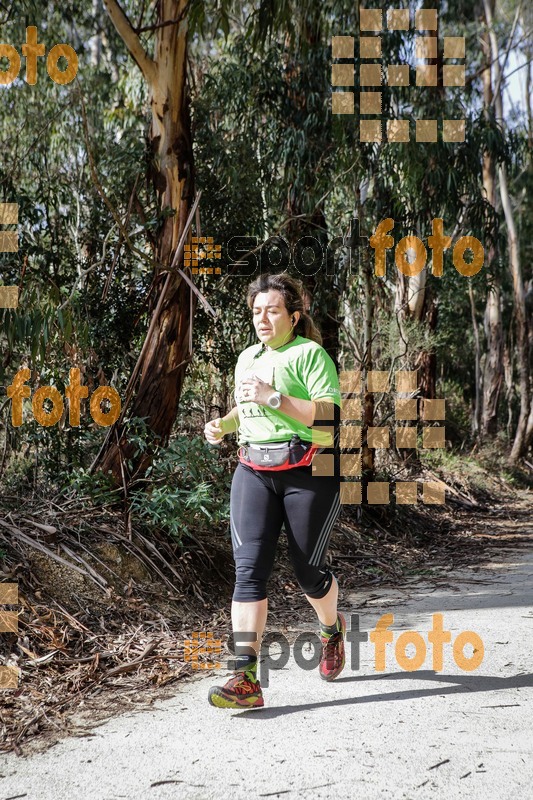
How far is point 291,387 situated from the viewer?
4043 mm

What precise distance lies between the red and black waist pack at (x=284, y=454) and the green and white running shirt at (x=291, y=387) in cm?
3

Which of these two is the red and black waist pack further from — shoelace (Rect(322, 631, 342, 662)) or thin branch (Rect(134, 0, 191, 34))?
thin branch (Rect(134, 0, 191, 34))

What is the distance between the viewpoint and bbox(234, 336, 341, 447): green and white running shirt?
13.0 ft

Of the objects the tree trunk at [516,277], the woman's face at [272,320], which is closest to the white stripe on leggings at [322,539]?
the woman's face at [272,320]

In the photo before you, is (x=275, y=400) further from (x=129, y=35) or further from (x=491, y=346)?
(x=491, y=346)

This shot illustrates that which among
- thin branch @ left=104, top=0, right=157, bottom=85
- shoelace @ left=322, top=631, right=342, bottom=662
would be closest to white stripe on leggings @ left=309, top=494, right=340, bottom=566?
shoelace @ left=322, top=631, right=342, bottom=662

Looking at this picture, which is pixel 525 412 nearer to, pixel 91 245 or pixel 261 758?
pixel 91 245

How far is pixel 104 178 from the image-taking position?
832 centimetres

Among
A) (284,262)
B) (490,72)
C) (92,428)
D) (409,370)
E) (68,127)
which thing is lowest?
(92,428)

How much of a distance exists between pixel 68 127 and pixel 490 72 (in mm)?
13460

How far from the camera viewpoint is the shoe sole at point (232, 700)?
384 cm

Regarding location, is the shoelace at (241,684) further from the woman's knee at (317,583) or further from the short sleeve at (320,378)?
the short sleeve at (320,378)

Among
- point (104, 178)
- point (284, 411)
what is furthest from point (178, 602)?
point (104, 178)

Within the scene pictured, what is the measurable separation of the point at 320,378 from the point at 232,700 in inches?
56.5
